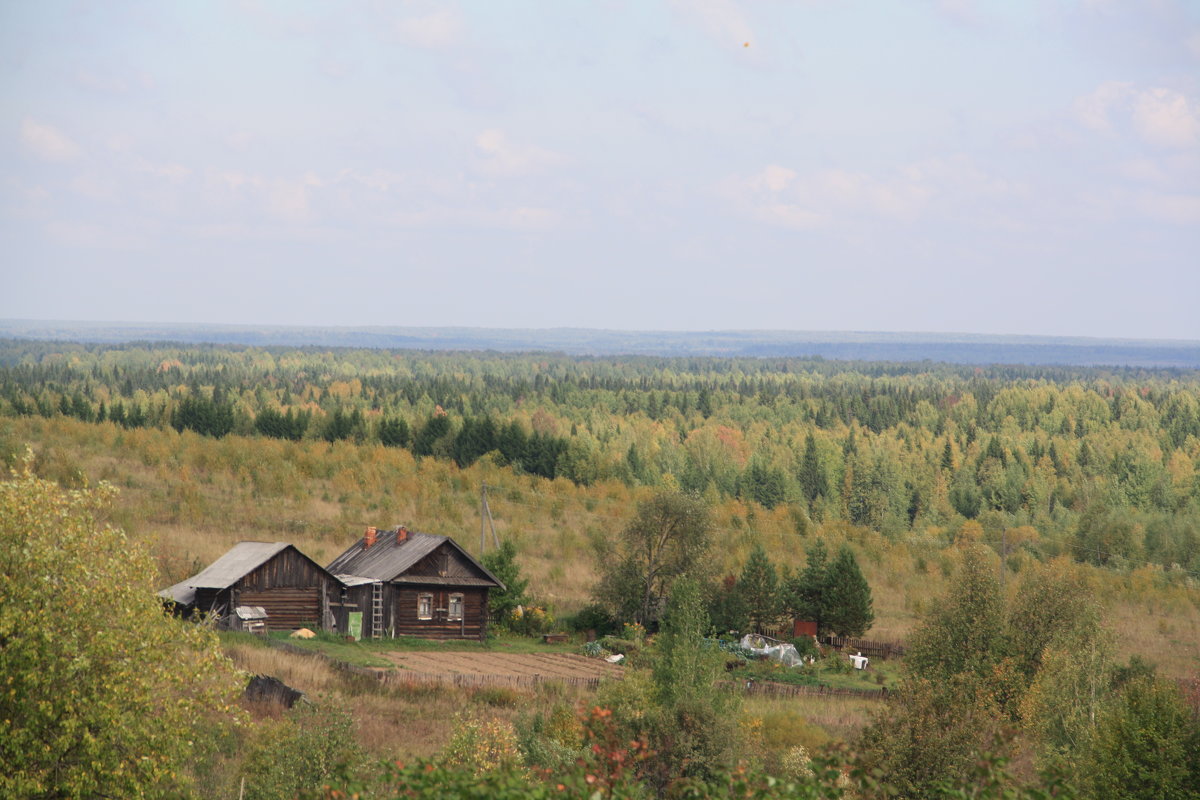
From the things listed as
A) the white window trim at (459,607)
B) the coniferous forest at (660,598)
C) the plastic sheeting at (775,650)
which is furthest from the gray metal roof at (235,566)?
the plastic sheeting at (775,650)

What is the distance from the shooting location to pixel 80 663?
15.9 metres

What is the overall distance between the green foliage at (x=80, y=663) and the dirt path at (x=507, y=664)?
19.3 m

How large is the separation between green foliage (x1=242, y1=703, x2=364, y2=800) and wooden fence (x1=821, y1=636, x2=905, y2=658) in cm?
3263

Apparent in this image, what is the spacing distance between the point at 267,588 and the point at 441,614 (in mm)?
6319

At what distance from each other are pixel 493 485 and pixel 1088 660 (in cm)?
5536

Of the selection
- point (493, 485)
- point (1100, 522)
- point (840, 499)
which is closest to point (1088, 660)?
point (493, 485)

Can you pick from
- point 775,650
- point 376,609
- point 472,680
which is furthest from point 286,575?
point 775,650

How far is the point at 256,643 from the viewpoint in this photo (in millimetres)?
38500

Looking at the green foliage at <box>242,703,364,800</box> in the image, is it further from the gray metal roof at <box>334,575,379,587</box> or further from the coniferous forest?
the gray metal roof at <box>334,575,379,587</box>

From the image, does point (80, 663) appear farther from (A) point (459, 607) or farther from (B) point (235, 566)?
(A) point (459, 607)

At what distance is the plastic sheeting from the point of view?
4553cm

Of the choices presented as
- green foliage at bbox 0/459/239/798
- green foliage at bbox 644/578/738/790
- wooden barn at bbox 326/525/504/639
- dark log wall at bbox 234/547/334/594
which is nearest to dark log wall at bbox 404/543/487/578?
wooden barn at bbox 326/525/504/639

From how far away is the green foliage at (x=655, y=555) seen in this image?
48.4m

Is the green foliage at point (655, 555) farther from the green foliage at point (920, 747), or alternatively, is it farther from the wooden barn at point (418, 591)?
the green foliage at point (920, 747)
